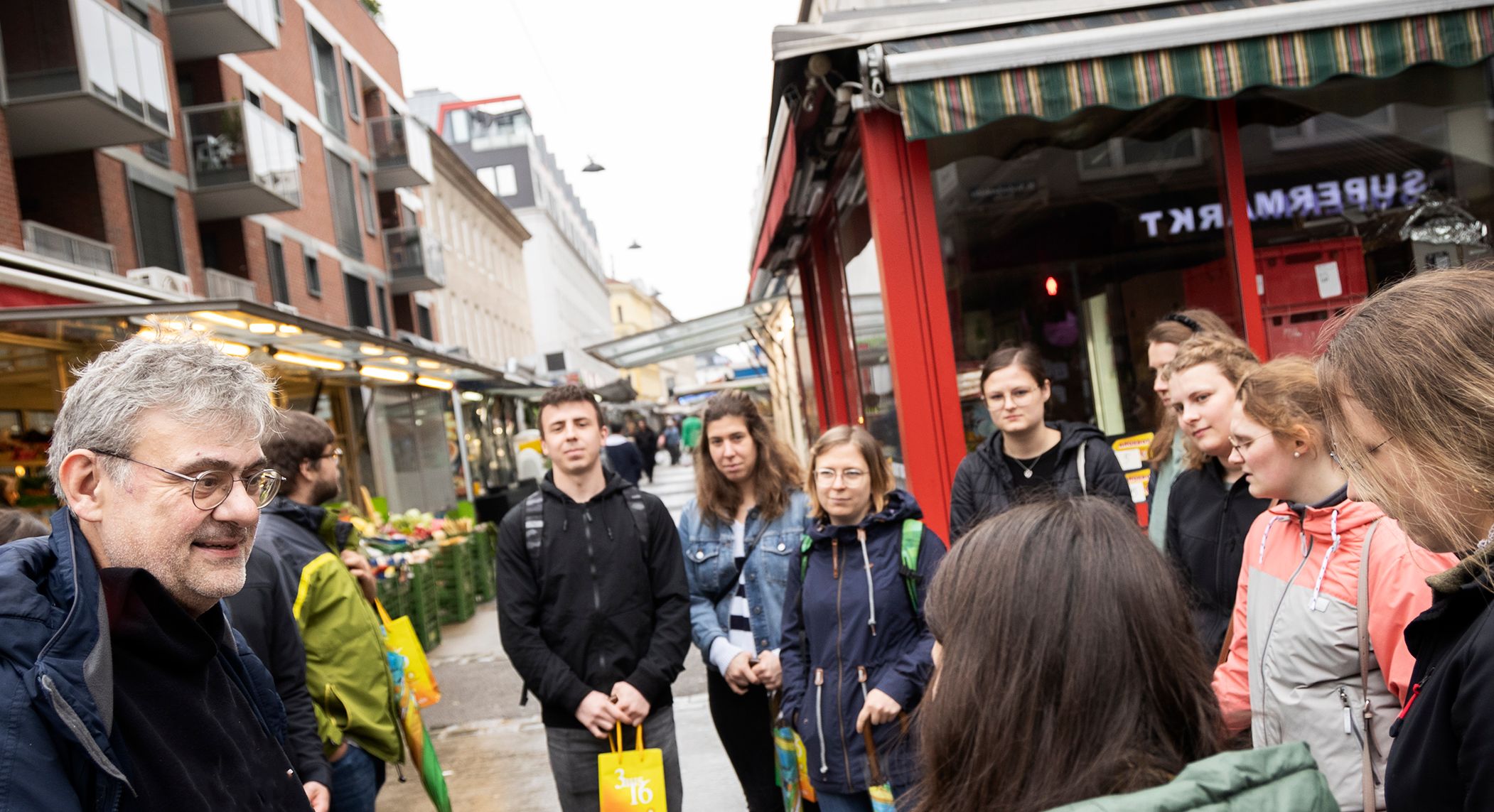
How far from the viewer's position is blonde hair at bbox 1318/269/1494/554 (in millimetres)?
1470

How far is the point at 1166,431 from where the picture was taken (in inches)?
159

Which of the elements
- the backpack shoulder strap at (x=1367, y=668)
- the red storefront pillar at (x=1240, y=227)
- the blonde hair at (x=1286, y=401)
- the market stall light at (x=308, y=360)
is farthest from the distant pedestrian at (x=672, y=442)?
the backpack shoulder strap at (x=1367, y=668)

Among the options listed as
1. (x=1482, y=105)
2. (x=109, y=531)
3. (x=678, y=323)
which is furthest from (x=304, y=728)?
(x=678, y=323)

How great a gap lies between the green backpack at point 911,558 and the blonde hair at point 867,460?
0.17 m

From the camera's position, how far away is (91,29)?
1332 cm

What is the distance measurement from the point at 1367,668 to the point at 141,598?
7.94ft

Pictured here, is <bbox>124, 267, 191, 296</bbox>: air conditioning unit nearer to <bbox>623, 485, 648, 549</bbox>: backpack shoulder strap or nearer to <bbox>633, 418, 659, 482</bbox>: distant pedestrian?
<bbox>623, 485, 648, 549</bbox>: backpack shoulder strap

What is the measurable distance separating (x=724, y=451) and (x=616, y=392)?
18.9 metres

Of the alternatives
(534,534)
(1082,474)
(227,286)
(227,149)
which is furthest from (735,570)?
(227,286)

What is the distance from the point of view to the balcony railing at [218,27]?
17.5 meters

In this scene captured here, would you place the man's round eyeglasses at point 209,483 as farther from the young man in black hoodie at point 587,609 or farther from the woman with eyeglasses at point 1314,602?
Answer: the woman with eyeglasses at point 1314,602

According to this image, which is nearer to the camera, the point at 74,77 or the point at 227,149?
the point at 74,77

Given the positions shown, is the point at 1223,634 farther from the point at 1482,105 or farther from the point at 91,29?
the point at 91,29

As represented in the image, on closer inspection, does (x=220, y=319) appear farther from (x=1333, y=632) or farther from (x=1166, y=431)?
(x=1333, y=632)
